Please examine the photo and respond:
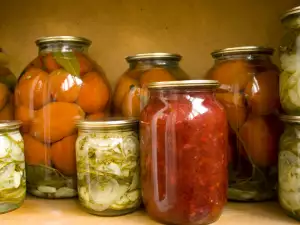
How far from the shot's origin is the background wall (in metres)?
0.80

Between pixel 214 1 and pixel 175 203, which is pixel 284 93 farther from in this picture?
pixel 214 1

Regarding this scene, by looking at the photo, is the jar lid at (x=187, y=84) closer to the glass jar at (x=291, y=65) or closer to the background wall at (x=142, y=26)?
the glass jar at (x=291, y=65)

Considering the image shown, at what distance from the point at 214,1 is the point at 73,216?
504mm

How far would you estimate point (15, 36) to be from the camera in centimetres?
84

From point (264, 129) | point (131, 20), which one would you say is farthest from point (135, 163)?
point (131, 20)

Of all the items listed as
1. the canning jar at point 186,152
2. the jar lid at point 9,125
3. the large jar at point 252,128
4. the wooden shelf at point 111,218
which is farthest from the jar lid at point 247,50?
the jar lid at point 9,125

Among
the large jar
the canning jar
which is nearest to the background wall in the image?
the large jar

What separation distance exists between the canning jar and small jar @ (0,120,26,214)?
8.2 inches

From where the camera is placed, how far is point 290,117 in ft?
1.77

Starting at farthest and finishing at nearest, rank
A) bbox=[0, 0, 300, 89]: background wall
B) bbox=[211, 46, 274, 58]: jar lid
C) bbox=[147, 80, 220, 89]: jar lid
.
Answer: bbox=[0, 0, 300, 89]: background wall
bbox=[211, 46, 274, 58]: jar lid
bbox=[147, 80, 220, 89]: jar lid

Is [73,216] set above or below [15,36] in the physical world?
below

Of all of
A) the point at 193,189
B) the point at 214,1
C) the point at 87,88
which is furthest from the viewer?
the point at 214,1

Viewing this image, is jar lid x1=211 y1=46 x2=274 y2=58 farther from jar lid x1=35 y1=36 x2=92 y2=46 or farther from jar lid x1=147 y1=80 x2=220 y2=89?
jar lid x1=35 y1=36 x2=92 y2=46

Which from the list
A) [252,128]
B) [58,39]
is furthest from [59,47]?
[252,128]
